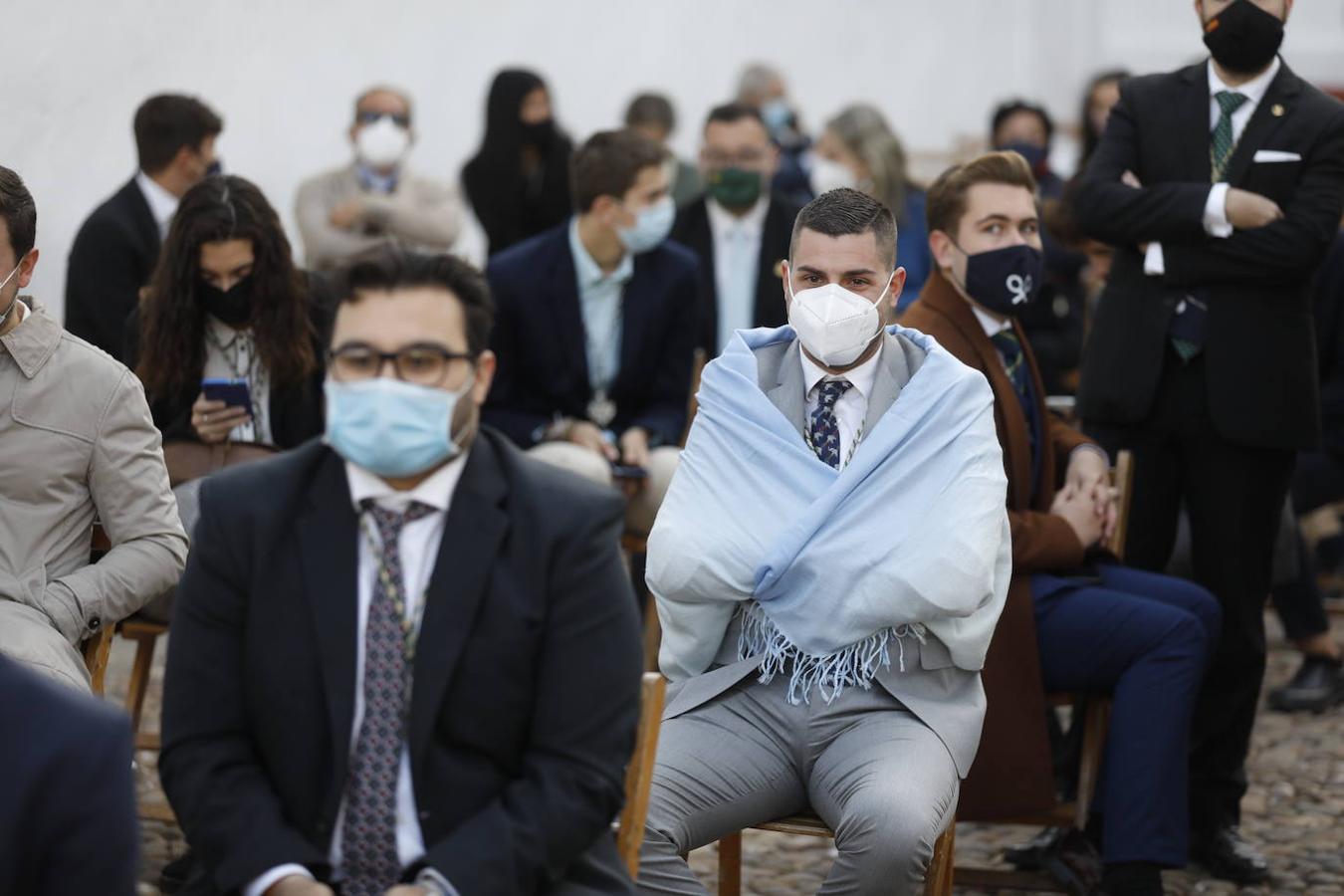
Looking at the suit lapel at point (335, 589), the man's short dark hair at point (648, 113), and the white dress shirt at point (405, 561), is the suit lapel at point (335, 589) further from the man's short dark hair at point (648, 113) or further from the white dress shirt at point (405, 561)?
the man's short dark hair at point (648, 113)

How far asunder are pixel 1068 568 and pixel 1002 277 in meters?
0.75

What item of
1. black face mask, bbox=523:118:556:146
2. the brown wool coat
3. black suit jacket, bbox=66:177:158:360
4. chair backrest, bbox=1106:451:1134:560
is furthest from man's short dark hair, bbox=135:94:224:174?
chair backrest, bbox=1106:451:1134:560

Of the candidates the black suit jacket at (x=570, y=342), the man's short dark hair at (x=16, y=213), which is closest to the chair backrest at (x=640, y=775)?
the man's short dark hair at (x=16, y=213)

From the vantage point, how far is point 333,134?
979 centimetres

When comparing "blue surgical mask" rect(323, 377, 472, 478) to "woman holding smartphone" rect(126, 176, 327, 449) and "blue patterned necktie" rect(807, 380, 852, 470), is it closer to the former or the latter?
"blue patterned necktie" rect(807, 380, 852, 470)

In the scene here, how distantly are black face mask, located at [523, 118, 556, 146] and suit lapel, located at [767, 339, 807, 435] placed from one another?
508 centimetres

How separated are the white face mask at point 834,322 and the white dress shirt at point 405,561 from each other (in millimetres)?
1309

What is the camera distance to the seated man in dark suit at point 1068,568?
193 inches

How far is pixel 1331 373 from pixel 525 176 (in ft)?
12.0

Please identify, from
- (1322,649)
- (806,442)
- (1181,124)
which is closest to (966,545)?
(806,442)

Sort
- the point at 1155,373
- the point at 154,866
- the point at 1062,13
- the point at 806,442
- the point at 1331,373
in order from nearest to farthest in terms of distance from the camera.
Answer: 1. the point at 806,442
2. the point at 154,866
3. the point at 1155,373
4. the point at 1331,373
5. the point at 1062,13

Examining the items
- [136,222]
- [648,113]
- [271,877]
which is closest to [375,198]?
[136,222]

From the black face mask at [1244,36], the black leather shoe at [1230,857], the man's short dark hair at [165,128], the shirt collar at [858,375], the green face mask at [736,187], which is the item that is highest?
the black face mask at [1244,36]

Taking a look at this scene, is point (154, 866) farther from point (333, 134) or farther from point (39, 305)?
point (333, 134)
